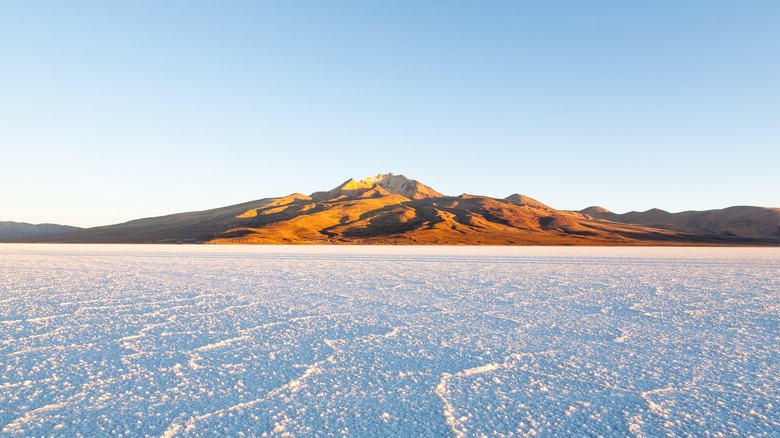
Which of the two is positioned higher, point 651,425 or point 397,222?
point 397,222

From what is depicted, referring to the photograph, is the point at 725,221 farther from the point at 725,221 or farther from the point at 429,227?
the point at 429,227

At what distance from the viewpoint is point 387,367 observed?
4.77m

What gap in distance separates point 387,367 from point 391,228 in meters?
106

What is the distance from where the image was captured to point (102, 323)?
7.01 meters

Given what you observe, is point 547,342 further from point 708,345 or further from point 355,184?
point 355,184

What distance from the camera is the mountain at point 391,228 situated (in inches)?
3767

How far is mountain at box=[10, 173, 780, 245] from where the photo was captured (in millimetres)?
95688

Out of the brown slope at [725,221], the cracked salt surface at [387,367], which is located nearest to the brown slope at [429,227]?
the brown slope at [725,221]

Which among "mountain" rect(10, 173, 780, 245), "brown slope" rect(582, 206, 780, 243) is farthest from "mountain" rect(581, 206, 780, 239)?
"mountain" rect(10, 173, 780, 245)

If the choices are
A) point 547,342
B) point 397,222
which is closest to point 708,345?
point 547,342

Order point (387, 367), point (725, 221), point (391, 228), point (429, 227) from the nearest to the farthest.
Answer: point (387, 367), point (429, 227), point (391, 228), point (725, 221)

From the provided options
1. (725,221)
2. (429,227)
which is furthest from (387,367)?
(725,221)

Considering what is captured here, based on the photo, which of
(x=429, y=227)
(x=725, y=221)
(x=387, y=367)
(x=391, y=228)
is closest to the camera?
(x=387, y=367)

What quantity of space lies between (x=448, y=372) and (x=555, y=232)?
116413 millimetres
